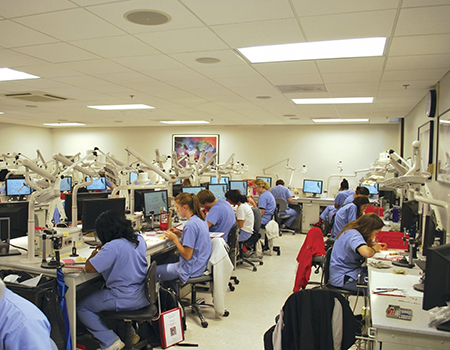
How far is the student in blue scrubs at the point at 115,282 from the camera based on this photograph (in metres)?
2.72

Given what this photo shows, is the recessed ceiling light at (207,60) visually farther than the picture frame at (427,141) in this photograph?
No

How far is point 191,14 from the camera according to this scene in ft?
8.16

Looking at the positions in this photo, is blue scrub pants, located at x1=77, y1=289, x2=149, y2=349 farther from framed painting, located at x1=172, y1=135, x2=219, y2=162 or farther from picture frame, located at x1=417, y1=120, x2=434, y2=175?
framed painting, located at x1=172, y1=135, x2=219, y2=162

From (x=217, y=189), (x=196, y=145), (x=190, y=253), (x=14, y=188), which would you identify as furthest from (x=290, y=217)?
(x=14, y=188)

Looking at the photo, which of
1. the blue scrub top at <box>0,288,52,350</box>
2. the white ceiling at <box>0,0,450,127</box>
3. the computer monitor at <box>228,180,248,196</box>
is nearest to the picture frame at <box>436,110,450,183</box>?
the white ceiling at <box>0,0,450,127</box>

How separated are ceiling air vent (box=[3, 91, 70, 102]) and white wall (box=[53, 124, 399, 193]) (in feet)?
16.9

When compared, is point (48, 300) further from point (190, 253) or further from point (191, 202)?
point (191, 202)

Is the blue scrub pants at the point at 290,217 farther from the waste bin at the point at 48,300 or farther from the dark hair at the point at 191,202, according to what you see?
the waste bin at the point at 48,300

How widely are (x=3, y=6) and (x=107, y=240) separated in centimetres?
168

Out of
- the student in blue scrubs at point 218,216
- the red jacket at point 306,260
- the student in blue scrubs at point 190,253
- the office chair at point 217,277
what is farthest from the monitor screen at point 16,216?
the red jacket at point 306,260

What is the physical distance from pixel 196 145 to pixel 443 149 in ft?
25.1

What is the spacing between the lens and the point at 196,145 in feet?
36.0

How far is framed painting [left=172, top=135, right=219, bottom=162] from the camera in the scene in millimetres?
10836

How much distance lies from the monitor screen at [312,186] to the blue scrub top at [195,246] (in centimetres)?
596
